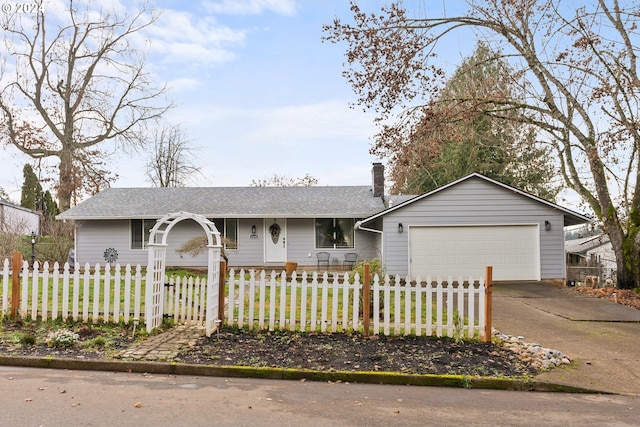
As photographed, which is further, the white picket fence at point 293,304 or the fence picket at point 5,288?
the fence picket at point 5,288

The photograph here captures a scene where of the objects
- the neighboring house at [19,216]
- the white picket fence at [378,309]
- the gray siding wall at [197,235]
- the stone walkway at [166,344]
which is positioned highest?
the neighboring house at [19,216]

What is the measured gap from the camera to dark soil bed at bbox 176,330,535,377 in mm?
5824

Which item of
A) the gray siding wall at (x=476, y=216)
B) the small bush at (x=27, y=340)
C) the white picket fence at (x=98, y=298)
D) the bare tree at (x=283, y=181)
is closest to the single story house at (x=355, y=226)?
the gray siding wall at (x=476, y=216)

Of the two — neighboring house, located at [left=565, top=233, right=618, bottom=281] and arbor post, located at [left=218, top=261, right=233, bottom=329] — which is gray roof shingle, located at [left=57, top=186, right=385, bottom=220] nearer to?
neighboring house, located at [left=565, top=233, right=618, bottom=281]

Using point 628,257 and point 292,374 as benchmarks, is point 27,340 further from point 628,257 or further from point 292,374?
point 628,257

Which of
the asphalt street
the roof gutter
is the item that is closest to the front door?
the roof gutter

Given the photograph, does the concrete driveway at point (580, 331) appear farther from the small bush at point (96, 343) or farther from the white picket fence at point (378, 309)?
the small bush at point (96, 343)

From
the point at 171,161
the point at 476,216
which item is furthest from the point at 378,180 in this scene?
the point at 171,161

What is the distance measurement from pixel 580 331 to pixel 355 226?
10319mm

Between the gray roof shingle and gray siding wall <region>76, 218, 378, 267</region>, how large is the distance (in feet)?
1.94

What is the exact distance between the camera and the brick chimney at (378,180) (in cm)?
2073

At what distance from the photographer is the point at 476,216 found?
15.7m

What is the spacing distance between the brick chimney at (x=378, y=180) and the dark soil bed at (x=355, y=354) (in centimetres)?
1381

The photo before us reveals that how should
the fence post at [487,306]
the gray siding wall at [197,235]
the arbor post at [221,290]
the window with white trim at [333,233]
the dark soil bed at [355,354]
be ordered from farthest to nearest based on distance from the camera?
the window with white trim at [333,233] → the gray siding wall at [197,235] → the arbor post at [221,290] → the fence post at [487,306] → the dark soil bed at [355,354]
